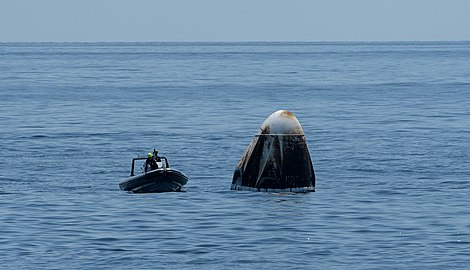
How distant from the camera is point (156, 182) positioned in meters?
49.7

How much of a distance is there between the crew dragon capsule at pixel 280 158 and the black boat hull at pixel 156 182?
3389mm

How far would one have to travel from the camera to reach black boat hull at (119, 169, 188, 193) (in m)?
49.4

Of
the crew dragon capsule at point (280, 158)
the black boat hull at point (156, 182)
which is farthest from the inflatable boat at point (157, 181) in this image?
the crew dragon capsule at point (280, 158)

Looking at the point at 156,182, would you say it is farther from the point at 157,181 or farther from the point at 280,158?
the point at 280,158

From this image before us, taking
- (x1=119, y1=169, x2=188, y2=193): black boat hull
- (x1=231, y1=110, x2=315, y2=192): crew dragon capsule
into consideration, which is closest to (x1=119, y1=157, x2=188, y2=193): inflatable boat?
(x1=119, y1=169, x2=188, y2=193): black boat hull

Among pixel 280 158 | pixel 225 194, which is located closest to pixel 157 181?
pixel 225 194

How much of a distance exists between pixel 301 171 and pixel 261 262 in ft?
44.5

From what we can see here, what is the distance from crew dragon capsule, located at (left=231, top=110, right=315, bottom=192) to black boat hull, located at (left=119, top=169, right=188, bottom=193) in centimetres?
339

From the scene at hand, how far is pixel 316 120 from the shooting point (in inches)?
3632

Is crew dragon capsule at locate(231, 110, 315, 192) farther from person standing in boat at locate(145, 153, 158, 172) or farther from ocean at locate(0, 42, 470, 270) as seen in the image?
person standing in boat at locate(145, 153, 158, 172)

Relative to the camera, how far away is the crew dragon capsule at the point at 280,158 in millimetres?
47938

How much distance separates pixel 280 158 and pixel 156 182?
590 cm

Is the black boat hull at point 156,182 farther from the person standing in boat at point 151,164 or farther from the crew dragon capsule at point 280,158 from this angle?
the crew dragon capsule at point 280,158

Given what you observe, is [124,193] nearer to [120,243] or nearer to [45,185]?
[45,185]
